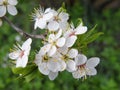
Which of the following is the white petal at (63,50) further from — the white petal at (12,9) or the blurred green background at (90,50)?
the blurred green background at (90,50)

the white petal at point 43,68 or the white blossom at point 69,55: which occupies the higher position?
the white blossom at point 69,55

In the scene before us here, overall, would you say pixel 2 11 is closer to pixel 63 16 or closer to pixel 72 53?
pixel 63 16

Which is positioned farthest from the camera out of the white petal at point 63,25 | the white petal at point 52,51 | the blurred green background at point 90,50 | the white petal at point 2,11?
the blurred green background at point 90,50

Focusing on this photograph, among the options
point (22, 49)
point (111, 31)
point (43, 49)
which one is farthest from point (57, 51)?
point (111, 31)

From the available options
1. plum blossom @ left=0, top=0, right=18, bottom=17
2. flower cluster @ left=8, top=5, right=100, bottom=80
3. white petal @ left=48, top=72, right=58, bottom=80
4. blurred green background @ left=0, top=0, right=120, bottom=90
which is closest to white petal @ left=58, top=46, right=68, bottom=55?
flower cluster @ left=8, top=5, right=100, bottom=80

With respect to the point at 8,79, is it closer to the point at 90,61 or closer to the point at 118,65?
the point at 118,65

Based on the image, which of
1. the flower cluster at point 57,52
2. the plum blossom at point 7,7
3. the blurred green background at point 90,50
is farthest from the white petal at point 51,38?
the blurred green background at point 90,50

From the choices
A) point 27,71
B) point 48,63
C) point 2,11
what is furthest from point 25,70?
point 2,11
